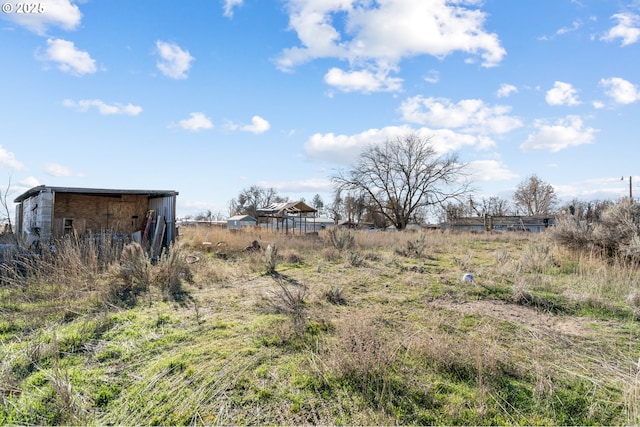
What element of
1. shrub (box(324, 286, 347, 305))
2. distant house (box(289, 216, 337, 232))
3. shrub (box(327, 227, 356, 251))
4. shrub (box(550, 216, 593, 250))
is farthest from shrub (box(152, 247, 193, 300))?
distant house (box(289, 216, 337, 232))

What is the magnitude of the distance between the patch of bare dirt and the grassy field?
31 millimetres

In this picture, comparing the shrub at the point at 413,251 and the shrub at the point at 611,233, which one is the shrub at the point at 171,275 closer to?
the shrub at the point at 413,251

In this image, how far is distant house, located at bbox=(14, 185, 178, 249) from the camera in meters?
11.9

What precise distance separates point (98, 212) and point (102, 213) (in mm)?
149

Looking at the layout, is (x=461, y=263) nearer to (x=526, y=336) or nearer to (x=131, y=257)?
(x=526, y=336)

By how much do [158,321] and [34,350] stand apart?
1.33 m

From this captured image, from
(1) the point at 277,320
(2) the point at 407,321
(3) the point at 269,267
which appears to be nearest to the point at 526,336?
(2) the point at 407,321

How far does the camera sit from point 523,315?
5.01 metres

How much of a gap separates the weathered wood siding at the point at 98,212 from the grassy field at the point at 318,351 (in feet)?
28.6

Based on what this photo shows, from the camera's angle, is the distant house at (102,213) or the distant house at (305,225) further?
the distant house at (305,225)

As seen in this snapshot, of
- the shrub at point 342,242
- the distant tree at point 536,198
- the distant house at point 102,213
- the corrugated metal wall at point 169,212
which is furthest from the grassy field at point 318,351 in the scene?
the distant tree at point 536,198

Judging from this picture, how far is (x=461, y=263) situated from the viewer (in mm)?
9438

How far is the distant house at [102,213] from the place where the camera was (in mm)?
11875

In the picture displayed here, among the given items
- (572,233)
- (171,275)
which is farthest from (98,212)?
(572,233)
